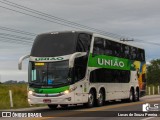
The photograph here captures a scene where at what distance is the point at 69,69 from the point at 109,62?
527cm

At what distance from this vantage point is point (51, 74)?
22969 millimetres

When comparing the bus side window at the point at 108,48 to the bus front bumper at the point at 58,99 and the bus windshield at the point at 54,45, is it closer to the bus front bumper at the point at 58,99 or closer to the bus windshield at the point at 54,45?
the bus windshield at the point at 54,45

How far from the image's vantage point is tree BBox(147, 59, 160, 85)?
116162mm

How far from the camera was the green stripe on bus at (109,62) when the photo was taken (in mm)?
25217

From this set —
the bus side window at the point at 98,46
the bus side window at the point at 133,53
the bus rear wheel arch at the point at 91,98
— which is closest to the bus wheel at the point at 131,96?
the bus side window at the point at 133,53

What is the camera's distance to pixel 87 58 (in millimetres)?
24406

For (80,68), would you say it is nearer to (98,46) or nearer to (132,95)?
(98,46)

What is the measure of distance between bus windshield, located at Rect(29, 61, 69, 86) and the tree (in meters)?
91.6

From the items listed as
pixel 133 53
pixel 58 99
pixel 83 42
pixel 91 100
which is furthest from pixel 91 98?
pixel 133 53

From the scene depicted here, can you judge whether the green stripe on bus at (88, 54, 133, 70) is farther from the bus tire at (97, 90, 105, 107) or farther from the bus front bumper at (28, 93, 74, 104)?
the bus front bumper at (28, 93, 74, 104)

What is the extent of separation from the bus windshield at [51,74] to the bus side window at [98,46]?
3.06m

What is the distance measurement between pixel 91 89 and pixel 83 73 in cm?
152

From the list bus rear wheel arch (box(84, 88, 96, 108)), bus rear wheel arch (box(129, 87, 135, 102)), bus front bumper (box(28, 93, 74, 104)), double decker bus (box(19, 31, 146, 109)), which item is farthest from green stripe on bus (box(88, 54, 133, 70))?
bus front bumper (box(28, 93, 74, 104))

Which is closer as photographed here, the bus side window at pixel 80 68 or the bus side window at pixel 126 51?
the bus side window at pixel 80 68
